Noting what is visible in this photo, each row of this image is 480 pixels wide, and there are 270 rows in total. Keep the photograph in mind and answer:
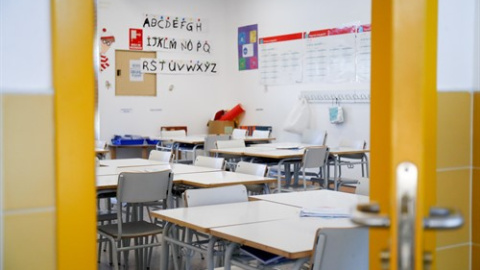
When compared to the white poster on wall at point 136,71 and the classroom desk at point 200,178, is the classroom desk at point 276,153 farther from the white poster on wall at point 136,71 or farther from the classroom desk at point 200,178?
the white poster on wall at point 136,71

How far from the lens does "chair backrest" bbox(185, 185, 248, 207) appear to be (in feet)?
11.5

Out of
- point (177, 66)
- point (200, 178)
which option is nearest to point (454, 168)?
point (200, 178)

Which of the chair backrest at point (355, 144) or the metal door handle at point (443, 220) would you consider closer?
the metal door handle at point (443, 220)

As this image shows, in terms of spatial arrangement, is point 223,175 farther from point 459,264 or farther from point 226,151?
point 459,264

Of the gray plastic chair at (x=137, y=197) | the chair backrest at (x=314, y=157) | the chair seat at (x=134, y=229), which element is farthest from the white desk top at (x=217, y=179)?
the chair backrest at (x=314, y=157)

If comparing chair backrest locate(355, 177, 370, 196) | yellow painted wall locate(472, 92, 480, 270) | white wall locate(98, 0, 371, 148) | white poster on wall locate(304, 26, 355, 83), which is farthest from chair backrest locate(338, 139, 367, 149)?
yellow painted wall locate(472, 92, 480, 270)

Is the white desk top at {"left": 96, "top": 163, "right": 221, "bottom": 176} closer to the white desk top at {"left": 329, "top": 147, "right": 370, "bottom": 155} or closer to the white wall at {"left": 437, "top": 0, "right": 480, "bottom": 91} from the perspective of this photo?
the white desk top at {"left": 329, "top": 147, "right": 370, "bottom": 155}

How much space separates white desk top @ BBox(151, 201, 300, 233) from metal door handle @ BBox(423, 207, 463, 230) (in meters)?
2.01

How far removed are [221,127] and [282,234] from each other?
27.3ft

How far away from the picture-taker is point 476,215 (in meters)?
2.06

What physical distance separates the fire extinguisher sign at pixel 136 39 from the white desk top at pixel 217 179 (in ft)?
20.2

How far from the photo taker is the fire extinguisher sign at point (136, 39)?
1049 centimetres

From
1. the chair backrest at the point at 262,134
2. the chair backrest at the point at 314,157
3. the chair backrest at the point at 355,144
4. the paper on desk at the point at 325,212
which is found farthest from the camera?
the chair backrest at the point at 262,134

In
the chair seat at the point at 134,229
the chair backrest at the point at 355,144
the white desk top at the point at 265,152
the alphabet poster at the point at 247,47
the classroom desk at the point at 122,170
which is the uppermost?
the alphabet poster at the point at 247,47
